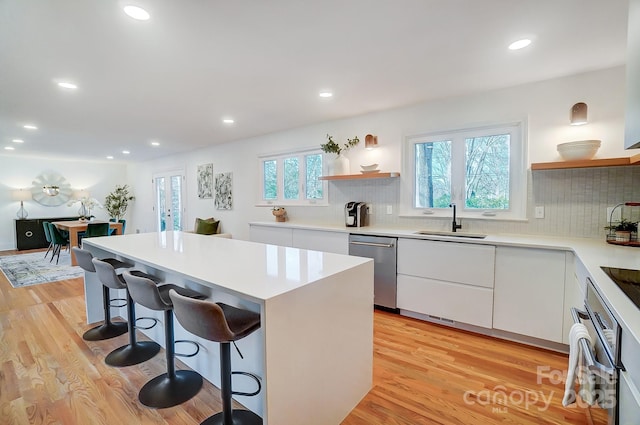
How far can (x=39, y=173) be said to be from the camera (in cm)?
767

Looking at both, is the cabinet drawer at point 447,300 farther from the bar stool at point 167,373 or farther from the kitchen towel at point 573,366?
the bar stool at point 167,373

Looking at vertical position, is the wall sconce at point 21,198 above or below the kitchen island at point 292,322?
above

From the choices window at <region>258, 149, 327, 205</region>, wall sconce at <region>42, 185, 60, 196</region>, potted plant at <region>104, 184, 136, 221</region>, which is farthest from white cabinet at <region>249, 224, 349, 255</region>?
wall sconce at <region>42, 185, 60, 196</region>

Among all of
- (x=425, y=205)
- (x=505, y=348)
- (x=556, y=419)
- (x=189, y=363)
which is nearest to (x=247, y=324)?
(x=189, y=363)

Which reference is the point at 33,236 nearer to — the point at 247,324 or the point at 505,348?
the point at 247,324

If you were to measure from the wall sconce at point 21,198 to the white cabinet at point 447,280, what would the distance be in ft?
A: 30.0

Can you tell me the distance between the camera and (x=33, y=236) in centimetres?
727

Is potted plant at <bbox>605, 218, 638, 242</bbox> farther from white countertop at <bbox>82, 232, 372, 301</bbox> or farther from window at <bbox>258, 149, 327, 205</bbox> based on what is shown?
window at <bbox>258, 149, 327, 205</bbox>

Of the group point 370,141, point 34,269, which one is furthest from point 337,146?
point 34,269

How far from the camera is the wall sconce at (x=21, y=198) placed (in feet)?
23.6

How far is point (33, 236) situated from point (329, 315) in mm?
9108

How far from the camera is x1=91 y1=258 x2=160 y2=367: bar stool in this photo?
2.14 metres

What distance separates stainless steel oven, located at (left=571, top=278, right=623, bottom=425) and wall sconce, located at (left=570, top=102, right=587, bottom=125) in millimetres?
1926

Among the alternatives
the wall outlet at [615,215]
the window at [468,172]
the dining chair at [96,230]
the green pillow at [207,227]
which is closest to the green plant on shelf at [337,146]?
the window at [468,172]
